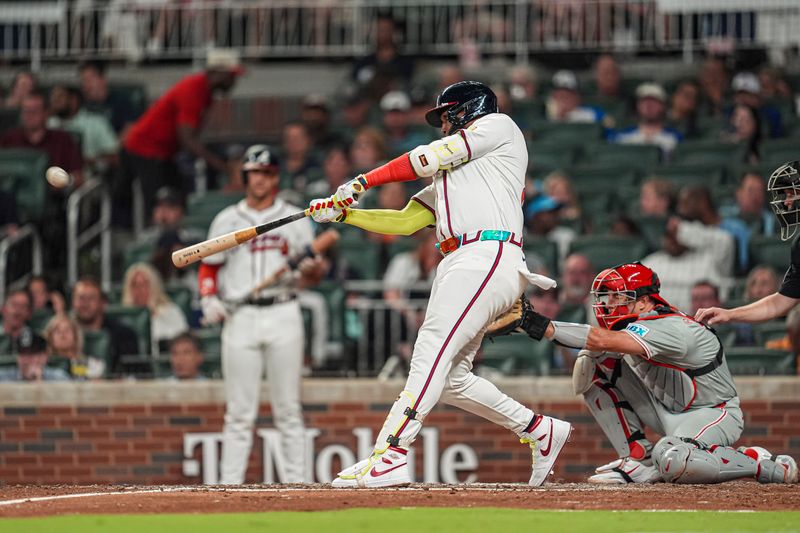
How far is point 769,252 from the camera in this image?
34.4 ft

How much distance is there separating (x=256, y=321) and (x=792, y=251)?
3565 millimetres

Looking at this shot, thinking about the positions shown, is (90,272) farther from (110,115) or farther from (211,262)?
(211,262)

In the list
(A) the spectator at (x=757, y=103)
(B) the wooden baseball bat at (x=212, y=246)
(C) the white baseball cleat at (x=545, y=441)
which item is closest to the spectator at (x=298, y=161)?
(A) the spectator at (x=757, y=103)

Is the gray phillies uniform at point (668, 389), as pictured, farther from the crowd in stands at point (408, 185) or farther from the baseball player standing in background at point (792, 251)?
the crowd in stands at point (408, 185)

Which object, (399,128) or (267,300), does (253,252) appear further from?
(399,128)

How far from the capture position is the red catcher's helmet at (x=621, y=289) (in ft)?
23.6

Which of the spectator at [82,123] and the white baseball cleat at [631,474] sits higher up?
the spectator at [82,123]

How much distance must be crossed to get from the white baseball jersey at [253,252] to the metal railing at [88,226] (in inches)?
113

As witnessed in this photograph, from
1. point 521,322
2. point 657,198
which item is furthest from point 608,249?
point 521,322

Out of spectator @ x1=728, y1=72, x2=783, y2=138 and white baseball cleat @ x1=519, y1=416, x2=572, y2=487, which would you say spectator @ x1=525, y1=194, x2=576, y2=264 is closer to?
spectator @ x1=728, y1=72, x2=783, y2=138

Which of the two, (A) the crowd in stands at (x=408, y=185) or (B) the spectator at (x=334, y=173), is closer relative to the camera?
(A) the crowd in stands at (x=408, y=185)

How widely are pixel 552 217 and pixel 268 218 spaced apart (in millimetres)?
2742

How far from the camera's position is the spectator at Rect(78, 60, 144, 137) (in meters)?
13.7

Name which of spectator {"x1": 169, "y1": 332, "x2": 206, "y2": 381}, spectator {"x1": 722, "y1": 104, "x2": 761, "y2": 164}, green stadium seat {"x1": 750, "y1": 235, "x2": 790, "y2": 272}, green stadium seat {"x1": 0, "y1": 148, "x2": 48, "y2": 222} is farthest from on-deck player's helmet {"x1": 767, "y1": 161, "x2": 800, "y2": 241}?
green stadium seat {"x1": 0, "y1": 148, "x2": 48, "y2": 222}
